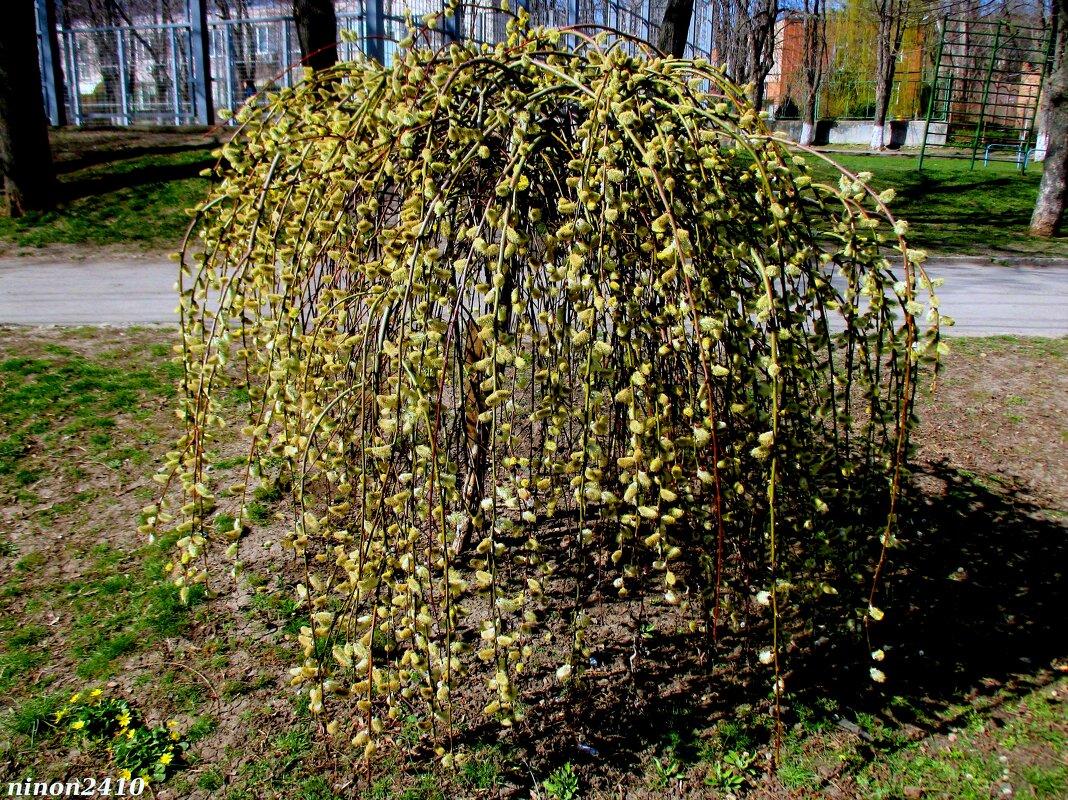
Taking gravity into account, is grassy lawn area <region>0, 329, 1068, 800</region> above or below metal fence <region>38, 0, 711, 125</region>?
below

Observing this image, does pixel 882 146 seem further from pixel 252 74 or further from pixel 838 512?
pixel 838 512

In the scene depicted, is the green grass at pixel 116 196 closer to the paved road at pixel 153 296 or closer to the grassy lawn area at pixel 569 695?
the paved road at pixel 153 296

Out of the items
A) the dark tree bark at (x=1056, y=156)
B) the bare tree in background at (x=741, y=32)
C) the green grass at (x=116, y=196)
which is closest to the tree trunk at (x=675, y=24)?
the dark tree bark at (x=1056, y=156)

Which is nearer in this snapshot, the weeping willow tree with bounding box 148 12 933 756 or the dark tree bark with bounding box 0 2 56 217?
the weeping willow tree with bounding box 148 12 933 756

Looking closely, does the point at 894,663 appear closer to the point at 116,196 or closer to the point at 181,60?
the point at 116,196

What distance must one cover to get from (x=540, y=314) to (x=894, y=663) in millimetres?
2038

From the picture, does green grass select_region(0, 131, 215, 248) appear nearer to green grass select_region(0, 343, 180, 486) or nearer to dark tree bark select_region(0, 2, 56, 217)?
dark tree bark select_region(0, 2, 56, 217)

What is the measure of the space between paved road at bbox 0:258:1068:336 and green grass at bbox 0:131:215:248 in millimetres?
1304

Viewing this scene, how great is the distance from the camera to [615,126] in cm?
217

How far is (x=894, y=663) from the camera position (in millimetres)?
2963

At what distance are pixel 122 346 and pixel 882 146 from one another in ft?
95.3

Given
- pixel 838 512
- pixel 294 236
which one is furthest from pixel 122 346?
pixel 838 512

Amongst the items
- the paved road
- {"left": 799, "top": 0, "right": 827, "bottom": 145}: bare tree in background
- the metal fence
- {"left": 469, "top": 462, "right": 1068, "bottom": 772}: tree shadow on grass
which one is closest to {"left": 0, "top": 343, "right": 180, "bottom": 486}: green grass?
the paved road

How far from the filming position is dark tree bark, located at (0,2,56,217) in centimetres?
938
